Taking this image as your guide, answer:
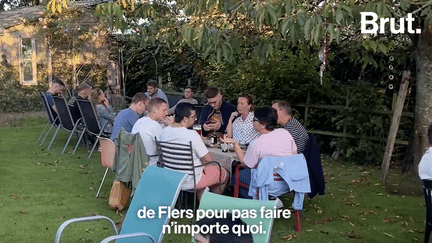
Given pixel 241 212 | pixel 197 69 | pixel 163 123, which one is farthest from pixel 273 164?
pixel 197 69

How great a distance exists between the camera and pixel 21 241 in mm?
4625

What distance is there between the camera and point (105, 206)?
19.1 feet

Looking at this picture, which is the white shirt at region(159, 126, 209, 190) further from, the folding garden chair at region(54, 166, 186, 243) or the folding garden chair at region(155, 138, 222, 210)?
the folding garden chair at region(54, 166, 186, 243)

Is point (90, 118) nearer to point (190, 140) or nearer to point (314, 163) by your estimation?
point (190, 140)

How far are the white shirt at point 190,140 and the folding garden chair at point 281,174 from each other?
1.71ft

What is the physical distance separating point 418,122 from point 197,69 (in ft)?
26.2

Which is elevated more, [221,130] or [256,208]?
[256,208]

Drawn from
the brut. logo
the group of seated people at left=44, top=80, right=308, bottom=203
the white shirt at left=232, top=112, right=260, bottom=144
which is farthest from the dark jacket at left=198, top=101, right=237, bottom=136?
the brut. logo

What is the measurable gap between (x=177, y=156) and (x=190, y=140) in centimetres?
19

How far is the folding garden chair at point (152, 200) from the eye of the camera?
3.33 m

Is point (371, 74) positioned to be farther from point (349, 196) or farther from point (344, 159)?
point (349, 196)
